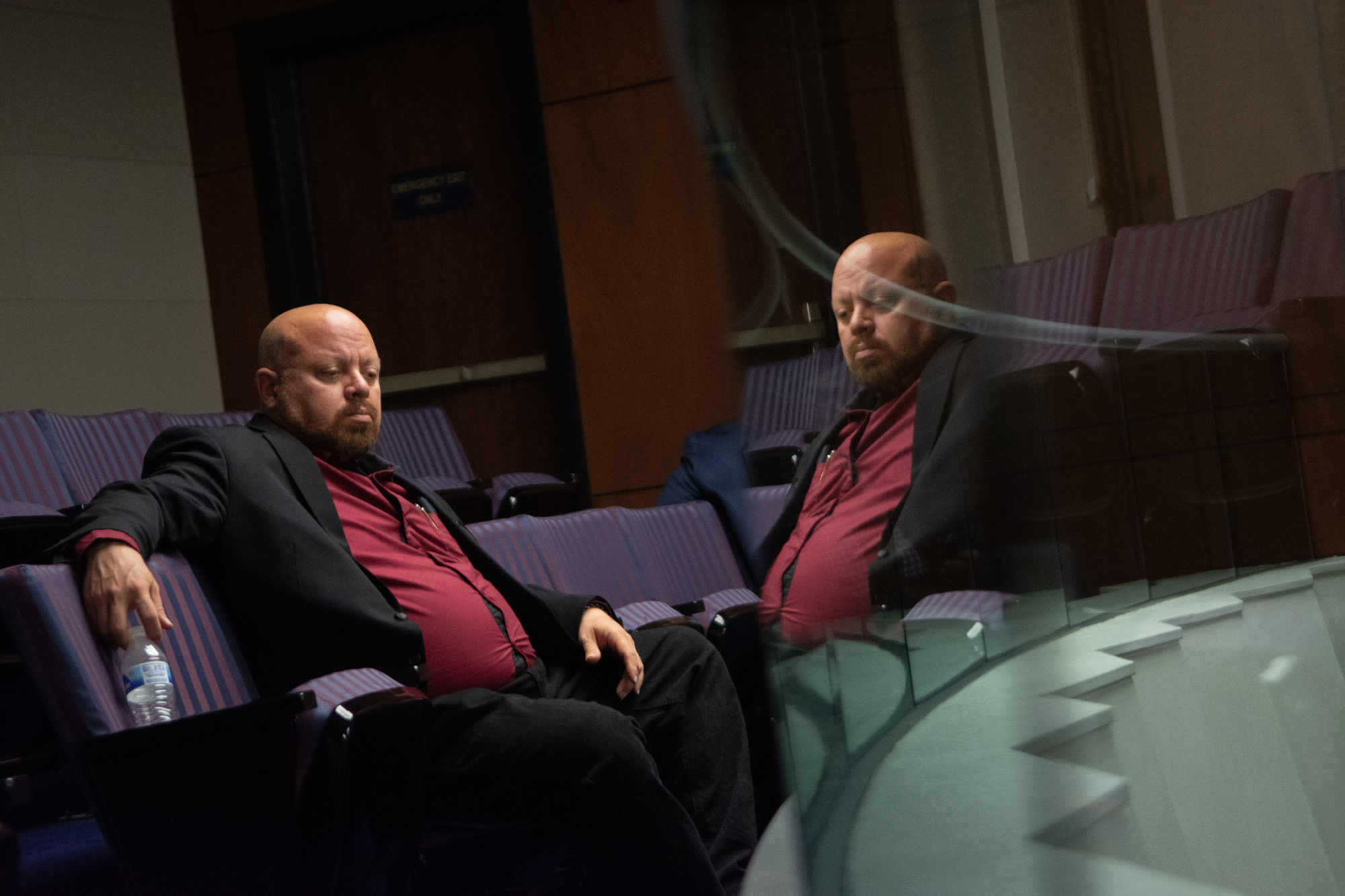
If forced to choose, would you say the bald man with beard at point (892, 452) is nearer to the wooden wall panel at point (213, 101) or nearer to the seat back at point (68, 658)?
the seat back at point (68, 658)

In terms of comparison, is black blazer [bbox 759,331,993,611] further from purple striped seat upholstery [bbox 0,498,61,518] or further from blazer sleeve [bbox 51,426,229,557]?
purple striped seat upholstery [bbox 0,498,61,518]

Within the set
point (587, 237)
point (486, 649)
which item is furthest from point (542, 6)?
point (486, 649)

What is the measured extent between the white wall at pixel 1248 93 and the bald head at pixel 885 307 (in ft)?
0.31

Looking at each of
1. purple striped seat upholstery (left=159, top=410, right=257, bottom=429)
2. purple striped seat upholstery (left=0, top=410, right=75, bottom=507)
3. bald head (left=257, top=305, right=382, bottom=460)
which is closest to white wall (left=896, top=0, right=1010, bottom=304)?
bald head (left=257, top=305, right=382, bottom=460)

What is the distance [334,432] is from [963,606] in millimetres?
2028

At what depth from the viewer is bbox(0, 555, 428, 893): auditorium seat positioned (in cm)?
137

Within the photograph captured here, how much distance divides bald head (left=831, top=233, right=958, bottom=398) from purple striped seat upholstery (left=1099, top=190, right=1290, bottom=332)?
64 mm

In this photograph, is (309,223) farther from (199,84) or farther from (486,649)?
(486,649)

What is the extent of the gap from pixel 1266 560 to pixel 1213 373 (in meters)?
0.06

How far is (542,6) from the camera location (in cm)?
518

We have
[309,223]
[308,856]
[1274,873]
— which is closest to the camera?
[1274,873]

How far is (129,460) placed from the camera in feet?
13.3

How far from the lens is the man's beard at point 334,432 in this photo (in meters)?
2.33

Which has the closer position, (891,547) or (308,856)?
(891,547)
